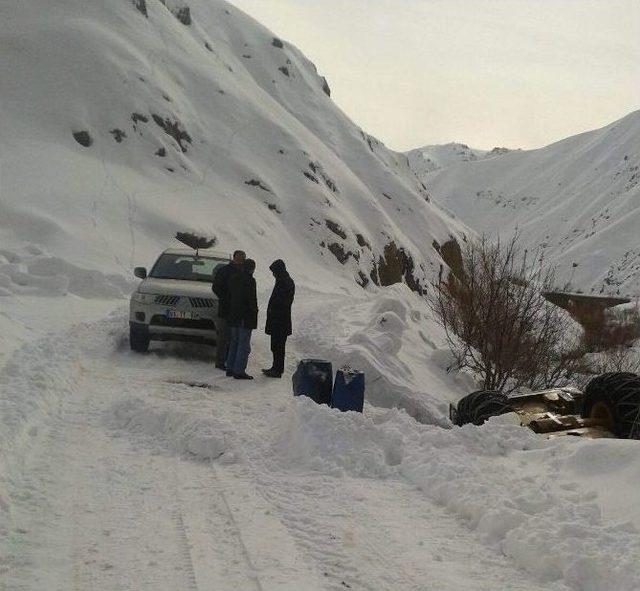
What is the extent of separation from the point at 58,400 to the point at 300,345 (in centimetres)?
673

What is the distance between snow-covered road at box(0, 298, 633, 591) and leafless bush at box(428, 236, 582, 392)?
32.1 ft

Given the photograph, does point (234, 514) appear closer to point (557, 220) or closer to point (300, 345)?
point (300, 345)

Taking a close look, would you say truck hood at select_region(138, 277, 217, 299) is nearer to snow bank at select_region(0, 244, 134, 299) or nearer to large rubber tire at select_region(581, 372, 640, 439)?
snow bank at select_region(0, 244, 134, 299)

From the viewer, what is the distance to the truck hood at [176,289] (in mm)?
10312

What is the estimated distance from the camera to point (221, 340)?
10016 millimetres

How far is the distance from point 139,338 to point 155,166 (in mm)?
25481

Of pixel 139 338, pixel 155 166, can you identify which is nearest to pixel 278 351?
pixel 139 338

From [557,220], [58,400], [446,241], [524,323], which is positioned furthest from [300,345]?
[557,220]

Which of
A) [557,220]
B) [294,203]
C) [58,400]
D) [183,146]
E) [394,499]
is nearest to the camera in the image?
[394,499]

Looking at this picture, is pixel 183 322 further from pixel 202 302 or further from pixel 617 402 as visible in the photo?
pixel 617 402

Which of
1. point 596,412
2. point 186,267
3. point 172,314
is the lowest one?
point 596,412

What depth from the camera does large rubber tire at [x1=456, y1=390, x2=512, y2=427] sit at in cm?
845

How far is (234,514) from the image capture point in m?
4.41

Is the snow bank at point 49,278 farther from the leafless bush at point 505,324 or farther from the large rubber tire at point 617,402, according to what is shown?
the large rubber tire at point 617,402
